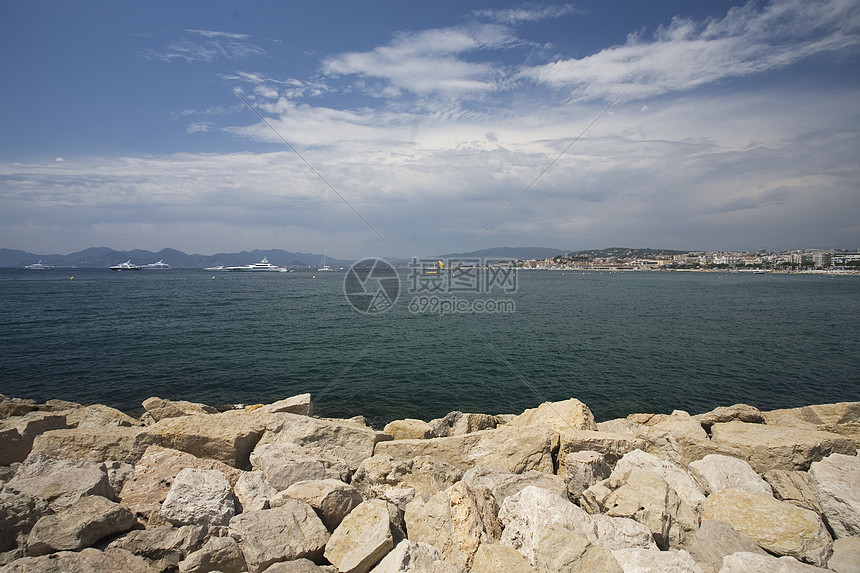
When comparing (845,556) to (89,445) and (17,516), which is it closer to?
(17,516)

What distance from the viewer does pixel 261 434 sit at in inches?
277

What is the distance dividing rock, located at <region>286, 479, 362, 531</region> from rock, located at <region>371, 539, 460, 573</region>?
3.07 feet

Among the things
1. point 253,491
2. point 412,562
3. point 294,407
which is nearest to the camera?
point 412,562

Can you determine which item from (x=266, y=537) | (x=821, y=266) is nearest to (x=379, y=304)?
(x=266, y=537)

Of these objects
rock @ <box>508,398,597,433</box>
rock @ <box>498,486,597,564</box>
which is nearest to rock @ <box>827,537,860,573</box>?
rock @ <box>498,486,597,564</box>

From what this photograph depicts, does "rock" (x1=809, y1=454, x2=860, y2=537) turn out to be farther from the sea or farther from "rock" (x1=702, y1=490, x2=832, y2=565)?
the sea

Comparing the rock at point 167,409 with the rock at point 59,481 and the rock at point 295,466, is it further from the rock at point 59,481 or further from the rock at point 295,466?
the rock at point 295,466

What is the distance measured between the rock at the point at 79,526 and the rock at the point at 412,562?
2.72 m

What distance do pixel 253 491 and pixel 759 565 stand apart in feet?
17.6

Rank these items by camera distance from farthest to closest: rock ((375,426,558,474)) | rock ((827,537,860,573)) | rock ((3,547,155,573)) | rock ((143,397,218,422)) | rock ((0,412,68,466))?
rock ((143,397,218,422))
rock ((375,426,558,474))
rock ((0,412,68,466))
rock ((827,537,860,573))
rock ((3,547,155,573))

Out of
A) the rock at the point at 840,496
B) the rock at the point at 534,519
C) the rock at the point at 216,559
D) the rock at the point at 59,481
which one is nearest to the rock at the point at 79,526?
the rock at the point at 59,481

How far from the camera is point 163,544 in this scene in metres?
4.08

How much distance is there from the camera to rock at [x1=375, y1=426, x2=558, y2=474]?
6391 mm

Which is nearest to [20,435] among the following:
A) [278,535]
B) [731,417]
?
[278,535]
